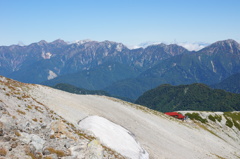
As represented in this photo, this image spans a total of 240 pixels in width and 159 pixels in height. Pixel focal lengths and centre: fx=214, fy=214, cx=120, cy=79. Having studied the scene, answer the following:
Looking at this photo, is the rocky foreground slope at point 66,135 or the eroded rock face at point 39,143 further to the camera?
the rocky foreground slope at point 66,135

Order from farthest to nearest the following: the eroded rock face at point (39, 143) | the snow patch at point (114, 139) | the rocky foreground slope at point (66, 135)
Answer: the snow patch at point (114, 139) → the rocky foreground slope at point (66, 135) → the eroded rock face at point (39, 143)

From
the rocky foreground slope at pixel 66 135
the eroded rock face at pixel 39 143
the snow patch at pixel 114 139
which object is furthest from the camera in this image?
the snow patch at pixel 114 139

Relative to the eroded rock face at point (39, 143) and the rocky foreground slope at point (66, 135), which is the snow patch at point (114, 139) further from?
the eroded rock face at point (39, 143)

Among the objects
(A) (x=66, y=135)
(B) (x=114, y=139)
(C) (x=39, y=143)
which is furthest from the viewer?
(B) (x=114, y=139)

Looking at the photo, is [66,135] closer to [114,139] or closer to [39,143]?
[39,143]

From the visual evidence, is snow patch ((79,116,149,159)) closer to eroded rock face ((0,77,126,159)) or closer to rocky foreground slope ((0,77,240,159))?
rocky foreground slope ((0,77,240,159))

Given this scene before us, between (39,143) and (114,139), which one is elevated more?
(39,143)

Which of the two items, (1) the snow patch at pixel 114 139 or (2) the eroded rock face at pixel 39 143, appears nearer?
(2) the eroded rock face at pixel 39 143

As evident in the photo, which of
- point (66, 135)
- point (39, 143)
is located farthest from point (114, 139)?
point (39, 143)

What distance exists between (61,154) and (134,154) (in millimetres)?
21782

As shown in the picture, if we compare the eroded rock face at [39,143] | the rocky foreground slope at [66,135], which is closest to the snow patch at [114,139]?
the rocky foreground slope at [66,135]

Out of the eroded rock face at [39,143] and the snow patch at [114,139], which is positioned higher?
the eroded rock face at [39,143]

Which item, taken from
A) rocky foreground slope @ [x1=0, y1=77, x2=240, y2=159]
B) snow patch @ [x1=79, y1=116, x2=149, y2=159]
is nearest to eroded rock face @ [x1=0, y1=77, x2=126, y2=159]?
rocky foreground slope @ [x1=0, y1=77, x2=240, y2=159]

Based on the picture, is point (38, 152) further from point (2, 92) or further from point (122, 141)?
point (122, 141)
